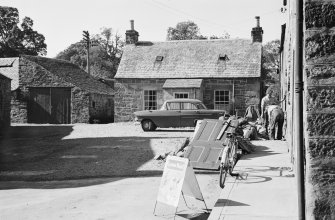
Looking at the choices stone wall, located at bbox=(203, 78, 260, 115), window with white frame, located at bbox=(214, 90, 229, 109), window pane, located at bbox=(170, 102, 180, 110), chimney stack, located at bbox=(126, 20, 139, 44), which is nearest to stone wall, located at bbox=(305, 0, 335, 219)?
window pane, located at bbox=(170, 102, 180, 110)

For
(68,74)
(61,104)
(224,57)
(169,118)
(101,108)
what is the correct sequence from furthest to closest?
1. (101,108)
2. (68,74)
3. (61,104)
4. (224,57)
5. (169,118)

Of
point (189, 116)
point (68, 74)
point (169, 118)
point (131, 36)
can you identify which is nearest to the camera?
point (189, 116)

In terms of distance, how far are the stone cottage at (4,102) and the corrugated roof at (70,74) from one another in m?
4.94

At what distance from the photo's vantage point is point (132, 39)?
30219mm

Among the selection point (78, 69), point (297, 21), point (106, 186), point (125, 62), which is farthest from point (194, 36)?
point (297, 21)

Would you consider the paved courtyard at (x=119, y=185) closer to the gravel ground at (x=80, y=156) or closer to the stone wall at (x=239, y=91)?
the gravel ground at (x=80, y=156)

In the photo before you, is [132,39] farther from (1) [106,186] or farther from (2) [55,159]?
(1) [106,186]

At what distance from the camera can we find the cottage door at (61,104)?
28781 mm

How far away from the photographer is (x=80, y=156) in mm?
13078

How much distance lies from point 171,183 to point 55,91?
24.0 m

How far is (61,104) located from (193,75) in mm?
9147

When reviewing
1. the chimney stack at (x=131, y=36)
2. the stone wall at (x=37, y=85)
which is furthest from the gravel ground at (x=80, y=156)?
the chimney stack at (x=131, y=36)

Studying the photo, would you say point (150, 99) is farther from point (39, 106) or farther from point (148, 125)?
point (39, 106)

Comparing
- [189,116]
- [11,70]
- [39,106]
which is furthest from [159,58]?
[11,70]
